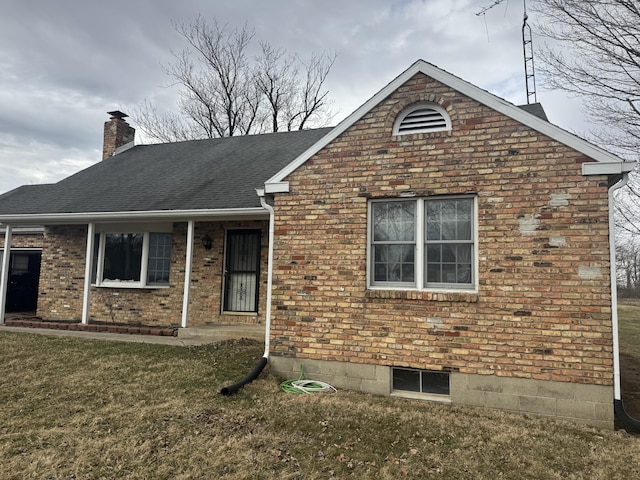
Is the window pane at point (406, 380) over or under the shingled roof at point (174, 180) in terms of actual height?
under

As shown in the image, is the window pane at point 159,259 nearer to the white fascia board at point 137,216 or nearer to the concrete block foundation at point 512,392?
the white fascia board at point 137,216

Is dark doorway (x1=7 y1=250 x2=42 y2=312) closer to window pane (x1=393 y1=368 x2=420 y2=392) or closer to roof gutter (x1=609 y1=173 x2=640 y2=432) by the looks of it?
window pane (x1=393 y1=368 x2=420 y2=392)

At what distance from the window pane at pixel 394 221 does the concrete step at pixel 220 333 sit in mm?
3883

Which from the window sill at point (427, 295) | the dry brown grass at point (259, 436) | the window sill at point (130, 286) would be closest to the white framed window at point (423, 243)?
the window sill at point (427, 295)

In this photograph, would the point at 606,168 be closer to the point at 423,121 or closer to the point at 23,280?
the point at 423,121

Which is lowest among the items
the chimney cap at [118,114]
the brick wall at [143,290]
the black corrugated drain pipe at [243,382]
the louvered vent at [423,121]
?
the black corrugated drain pipe at [243,382]

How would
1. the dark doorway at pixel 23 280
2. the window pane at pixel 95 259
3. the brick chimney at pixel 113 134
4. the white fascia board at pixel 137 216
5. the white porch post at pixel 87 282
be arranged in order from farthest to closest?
1. the brick chimney at pixel 113 134
2. the dark doorway at pixel 23 280
3. the window pane at pixel 95 259
4. the white porch post at pixel 87 282
5. the white fascia board at pixel 137 216

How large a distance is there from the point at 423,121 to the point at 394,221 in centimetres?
154

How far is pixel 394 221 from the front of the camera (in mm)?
5965

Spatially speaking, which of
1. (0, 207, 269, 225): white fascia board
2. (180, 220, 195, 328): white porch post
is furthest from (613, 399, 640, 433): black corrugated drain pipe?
(180, 220, 195, 328): white porch post

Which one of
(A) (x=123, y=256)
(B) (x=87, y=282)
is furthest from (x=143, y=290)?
(B) (x=87, y=282)

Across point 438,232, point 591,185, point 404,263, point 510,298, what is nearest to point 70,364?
point 404,263

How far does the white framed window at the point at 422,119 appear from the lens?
5.85 meters

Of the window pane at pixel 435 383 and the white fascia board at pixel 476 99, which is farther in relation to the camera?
the window pane at pixel 435 383
